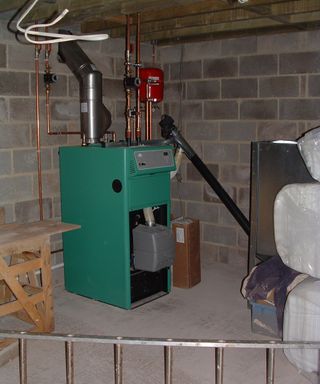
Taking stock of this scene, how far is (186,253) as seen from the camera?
384 centimetres

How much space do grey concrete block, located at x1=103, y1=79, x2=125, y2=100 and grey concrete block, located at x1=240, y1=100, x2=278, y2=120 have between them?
41.7 inches

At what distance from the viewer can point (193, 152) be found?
4203 mm

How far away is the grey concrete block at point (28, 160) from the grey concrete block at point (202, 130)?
1.40 metres

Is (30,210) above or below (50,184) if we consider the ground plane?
below

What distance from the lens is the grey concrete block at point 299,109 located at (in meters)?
3.87

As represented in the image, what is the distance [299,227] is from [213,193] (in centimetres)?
177

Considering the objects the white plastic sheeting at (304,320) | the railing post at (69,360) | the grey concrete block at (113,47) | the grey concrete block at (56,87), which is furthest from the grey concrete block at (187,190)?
the railing post at (69,360)

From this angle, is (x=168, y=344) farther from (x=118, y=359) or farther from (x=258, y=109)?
(x=258, y=109)

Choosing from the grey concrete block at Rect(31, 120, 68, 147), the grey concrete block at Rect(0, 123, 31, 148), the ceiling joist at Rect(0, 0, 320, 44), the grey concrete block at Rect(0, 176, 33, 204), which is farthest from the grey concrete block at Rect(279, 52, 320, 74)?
the grey concrete block at Rect(0, 176, 33, 204)

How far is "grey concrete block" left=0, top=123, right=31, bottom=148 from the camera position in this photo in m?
3.50

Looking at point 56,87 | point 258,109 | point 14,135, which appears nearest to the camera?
point 14,135

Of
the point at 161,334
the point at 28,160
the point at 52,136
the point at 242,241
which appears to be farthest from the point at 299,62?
the point at 161,334

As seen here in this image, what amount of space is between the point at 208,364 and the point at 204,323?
0.54 metres

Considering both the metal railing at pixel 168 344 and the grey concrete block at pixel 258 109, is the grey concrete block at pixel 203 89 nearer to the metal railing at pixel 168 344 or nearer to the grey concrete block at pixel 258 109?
the grey concrete block at pixel 258 109
